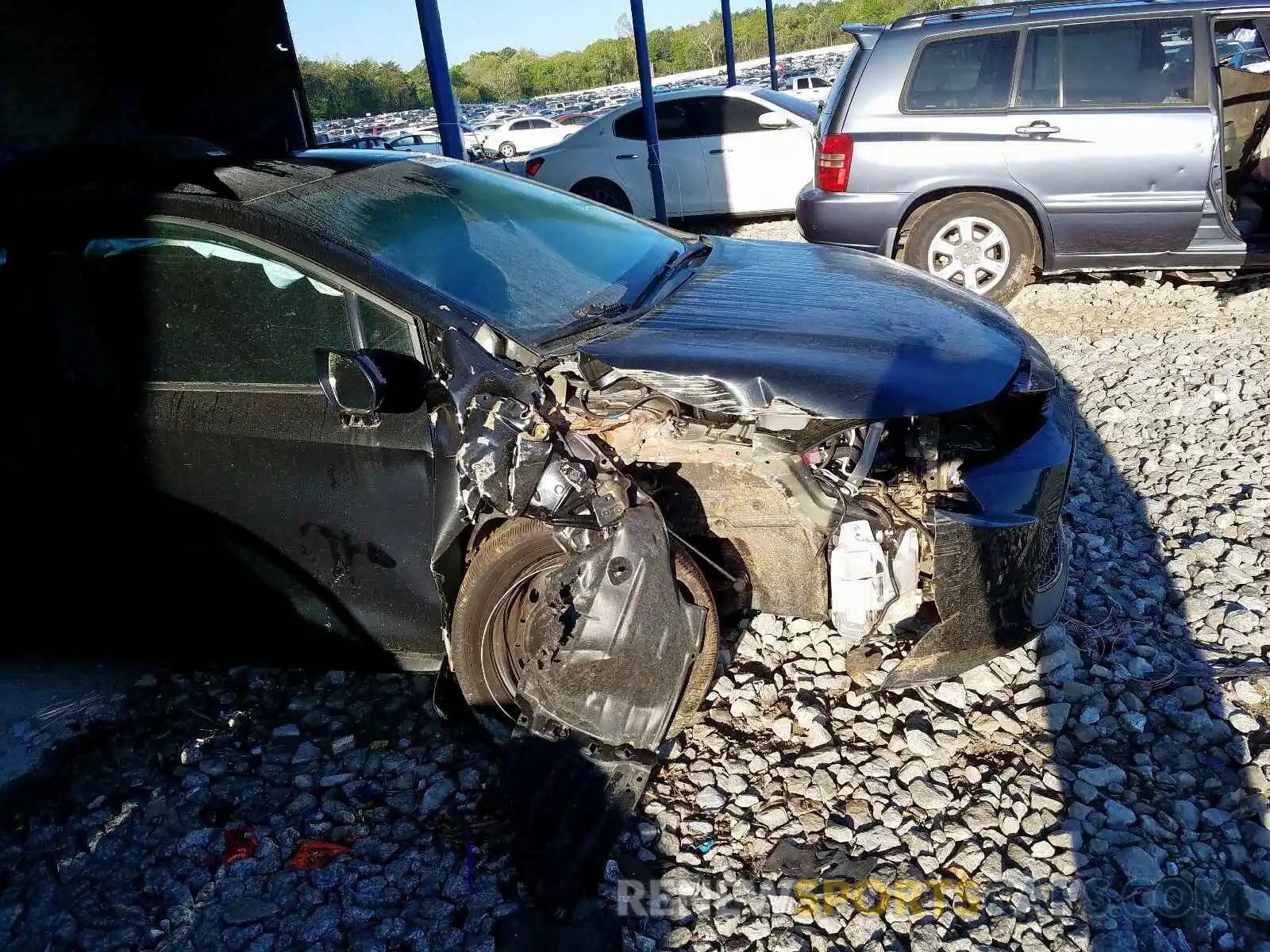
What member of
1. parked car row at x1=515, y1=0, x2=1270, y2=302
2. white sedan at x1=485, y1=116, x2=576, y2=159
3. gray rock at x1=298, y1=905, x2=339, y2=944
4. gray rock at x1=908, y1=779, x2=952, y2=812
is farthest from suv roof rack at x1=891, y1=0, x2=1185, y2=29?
white sedan at x1=485, y1=116, x2=576, y2=159

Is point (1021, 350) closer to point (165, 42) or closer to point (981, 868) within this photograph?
point (981, 868)

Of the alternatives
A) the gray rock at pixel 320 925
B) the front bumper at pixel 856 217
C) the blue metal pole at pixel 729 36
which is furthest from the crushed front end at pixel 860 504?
the blue metal pole at pixel 729 36

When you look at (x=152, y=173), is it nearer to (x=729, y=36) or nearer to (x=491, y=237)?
(x=491, y=237)

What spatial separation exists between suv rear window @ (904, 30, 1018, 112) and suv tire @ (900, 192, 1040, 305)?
0.57 metres

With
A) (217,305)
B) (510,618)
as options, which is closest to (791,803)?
(510,618)

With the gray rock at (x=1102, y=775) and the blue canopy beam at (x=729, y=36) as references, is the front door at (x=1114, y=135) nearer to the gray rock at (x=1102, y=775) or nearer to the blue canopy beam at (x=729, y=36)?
the gray rock at (x=1102, y=775)

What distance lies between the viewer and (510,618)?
8.65 feet

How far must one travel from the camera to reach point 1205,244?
208 inches

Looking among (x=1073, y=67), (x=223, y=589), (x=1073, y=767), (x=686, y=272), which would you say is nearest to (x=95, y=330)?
(x=223, y=589)

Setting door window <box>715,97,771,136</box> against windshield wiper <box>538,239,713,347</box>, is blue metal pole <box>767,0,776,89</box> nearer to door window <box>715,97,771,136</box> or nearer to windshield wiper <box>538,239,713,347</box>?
door window <box>715,97,771,136</box>

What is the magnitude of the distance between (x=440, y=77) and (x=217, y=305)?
4.33 metres

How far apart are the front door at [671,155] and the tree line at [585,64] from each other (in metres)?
40.9

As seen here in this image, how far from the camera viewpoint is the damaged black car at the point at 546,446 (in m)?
2.33

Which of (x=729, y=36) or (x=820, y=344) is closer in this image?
(x=820, y=344)
